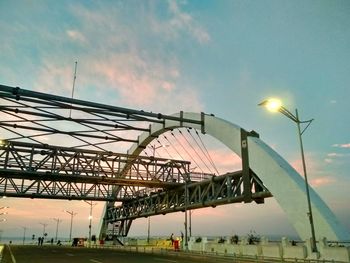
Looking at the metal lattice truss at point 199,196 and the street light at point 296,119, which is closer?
the street light at point 296,119

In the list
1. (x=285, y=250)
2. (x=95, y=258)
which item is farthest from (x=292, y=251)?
(x=95, y=258)

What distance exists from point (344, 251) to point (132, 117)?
662 inches

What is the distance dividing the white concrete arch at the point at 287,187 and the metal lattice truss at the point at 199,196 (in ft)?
6.60

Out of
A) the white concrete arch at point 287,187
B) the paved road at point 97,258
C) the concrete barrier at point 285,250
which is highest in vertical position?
the white concrete arch at point 287,187

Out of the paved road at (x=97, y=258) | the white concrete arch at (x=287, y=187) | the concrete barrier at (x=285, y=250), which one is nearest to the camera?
the concrete barrier at (x=285, y=250)

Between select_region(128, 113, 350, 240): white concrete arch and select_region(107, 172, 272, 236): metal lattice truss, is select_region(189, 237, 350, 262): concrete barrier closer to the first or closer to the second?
select_region(128, 113, 350, 240): white concrete arch

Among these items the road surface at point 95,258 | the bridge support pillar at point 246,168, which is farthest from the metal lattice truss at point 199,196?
the road surface at point 95,258

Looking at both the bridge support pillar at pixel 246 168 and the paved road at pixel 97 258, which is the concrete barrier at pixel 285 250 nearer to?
the paved road at pixel 97 258

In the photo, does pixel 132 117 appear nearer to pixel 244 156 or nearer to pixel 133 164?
pixel 244 156

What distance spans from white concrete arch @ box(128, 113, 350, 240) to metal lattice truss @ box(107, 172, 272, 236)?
2.01 m

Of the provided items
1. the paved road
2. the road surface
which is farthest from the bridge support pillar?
the paved road

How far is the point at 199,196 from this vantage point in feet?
123

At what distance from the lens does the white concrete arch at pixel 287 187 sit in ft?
69.1

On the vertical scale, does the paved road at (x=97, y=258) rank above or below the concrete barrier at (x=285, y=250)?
below
